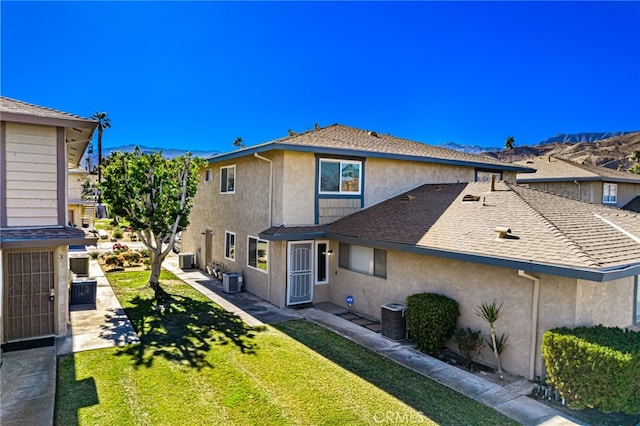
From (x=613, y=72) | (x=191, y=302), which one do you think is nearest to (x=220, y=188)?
(x=191, y=302)

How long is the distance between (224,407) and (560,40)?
28532mm

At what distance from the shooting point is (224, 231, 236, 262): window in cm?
1605

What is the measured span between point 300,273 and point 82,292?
6.94 m

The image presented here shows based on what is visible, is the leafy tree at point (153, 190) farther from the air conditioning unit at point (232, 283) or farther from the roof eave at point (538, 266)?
the roof eave at point (538, 266)

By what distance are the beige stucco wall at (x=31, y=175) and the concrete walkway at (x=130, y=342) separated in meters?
2.96

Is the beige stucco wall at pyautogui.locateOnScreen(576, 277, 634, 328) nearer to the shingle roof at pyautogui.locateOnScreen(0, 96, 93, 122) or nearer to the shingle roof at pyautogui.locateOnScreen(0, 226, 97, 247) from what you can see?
the shingle roof at pyautogui.locateOnScreen(0, 226, 97, 247)

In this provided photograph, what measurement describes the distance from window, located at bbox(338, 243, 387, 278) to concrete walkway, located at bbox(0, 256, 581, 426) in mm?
1657

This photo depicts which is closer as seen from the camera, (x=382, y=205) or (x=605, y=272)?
(x=605, y=272)

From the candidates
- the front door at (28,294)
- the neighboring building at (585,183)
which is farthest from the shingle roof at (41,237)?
the neighboring building at (585,183)

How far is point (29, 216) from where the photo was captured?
8688mm

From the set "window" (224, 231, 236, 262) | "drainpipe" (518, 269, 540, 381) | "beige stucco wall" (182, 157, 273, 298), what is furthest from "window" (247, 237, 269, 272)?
"drainpipe" (518, 269, 540, 381)

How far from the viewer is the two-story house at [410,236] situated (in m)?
7.57

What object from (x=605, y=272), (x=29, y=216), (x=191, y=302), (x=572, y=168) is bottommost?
(x=191, y=302)

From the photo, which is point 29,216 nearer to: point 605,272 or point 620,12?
point 605,272
